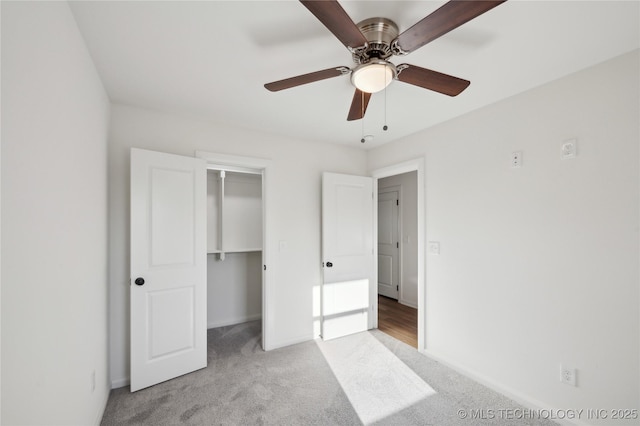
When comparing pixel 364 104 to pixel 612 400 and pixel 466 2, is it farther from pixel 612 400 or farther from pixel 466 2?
pixel 612 400

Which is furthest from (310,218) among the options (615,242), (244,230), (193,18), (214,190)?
(615,242)

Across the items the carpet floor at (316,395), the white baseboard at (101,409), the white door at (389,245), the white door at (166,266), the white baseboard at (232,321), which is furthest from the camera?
the white door at (389,245)

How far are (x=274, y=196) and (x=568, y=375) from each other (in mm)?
2833

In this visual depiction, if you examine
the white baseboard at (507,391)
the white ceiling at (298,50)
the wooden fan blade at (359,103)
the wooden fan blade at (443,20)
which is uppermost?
the white ceiling at (298,50)

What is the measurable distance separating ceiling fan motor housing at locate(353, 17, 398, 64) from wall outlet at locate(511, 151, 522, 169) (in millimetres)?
1451

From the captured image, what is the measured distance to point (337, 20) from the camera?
42.6 inches

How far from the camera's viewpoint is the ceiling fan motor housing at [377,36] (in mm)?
1373

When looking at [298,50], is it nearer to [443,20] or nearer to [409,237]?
[443,20]

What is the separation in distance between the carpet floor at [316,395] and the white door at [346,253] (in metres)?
0.51

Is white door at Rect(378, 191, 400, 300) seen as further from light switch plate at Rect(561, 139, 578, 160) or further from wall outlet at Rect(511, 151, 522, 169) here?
light switch plate at Rect(561, 139, 578, 160)

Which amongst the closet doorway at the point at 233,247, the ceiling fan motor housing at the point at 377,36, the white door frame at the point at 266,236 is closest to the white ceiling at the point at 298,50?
the ceiling fan motor housing at the point at 377,36

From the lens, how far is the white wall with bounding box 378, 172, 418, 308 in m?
4.63

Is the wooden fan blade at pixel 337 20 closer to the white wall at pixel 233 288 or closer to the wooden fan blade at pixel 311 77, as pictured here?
the wooden fan blade at pixel 311 77

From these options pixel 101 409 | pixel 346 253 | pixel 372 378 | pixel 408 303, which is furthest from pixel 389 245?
pixel 101 409
